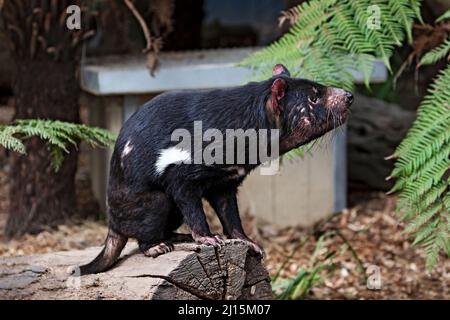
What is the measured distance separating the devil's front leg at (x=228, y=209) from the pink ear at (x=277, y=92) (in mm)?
386

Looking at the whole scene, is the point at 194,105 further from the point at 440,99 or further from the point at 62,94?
the point at 62,94

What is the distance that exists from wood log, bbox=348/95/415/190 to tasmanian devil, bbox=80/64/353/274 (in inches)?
115

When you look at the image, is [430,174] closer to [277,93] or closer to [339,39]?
[339,39]

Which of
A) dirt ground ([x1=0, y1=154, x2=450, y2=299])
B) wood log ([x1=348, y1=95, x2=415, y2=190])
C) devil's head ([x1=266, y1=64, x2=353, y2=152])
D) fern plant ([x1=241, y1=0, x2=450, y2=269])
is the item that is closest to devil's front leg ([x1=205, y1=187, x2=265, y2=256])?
devil's head ([x1=266, y1=64, x2=353, y2=152])

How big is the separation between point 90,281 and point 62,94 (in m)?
2.21

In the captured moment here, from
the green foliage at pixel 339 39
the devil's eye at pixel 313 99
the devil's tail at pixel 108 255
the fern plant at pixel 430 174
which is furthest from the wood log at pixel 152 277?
the green foliage at pixel 339 39

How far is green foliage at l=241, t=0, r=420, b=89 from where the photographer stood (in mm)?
3771

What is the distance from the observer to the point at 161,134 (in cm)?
304

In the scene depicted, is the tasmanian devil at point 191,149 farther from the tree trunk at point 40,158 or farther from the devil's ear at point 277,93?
the tree trunk at point 40,158

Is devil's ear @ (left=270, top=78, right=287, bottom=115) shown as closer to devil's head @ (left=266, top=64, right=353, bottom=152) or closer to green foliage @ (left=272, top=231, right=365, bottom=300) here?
devil's head @ (left=266, top=64, right=353, bottom=152)

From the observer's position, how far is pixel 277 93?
9.74 ft

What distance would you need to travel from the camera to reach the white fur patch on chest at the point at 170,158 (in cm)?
298

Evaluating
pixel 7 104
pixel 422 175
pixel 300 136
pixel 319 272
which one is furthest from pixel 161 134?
pixel 7 104

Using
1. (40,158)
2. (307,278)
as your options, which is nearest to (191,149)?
(307,278)
